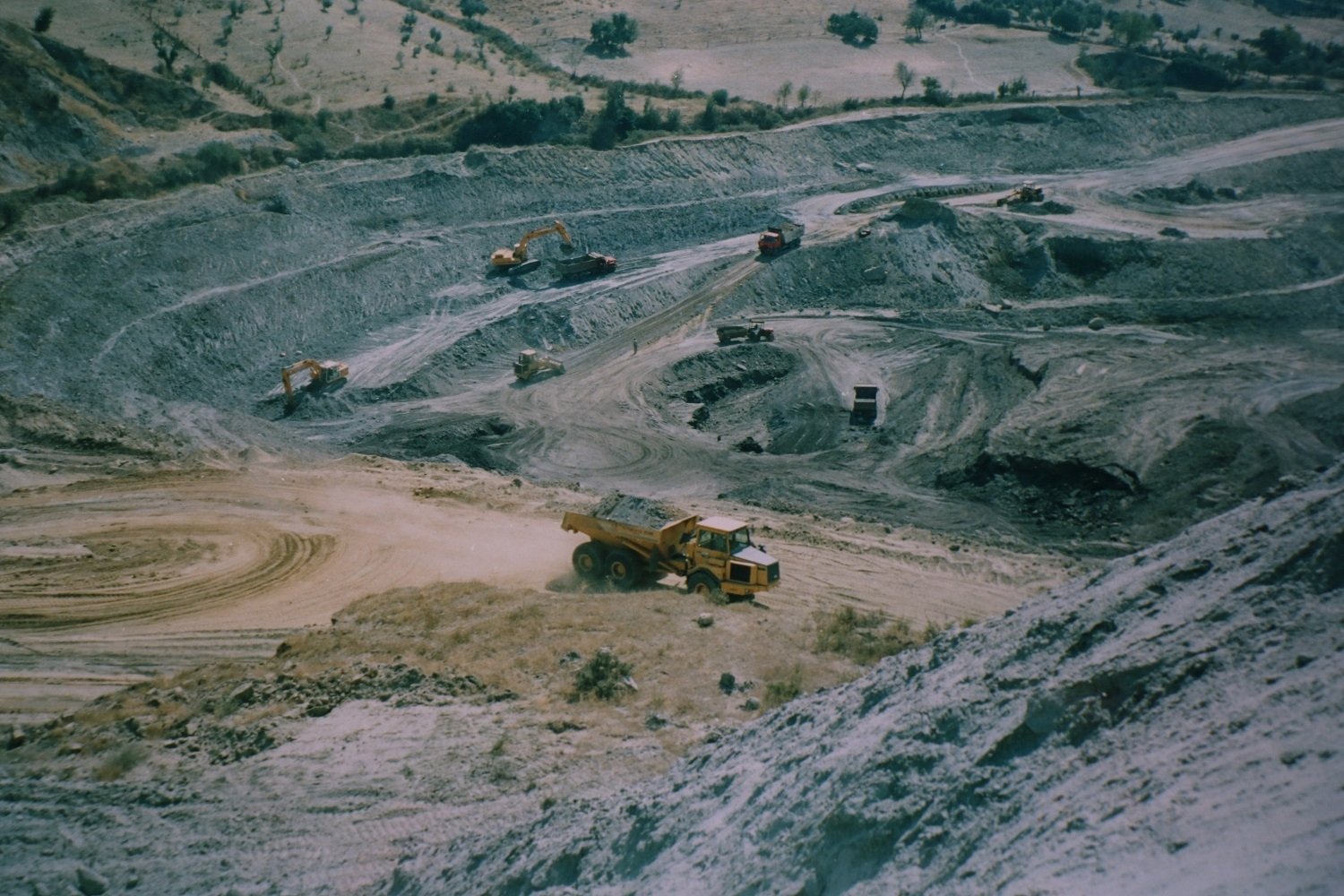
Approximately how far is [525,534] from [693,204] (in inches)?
1186

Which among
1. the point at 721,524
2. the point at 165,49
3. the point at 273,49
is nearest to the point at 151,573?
the point at 721,524

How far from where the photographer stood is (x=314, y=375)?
34.7 meters

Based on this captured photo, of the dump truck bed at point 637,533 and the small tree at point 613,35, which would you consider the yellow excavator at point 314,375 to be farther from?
the small tree at point 613,35

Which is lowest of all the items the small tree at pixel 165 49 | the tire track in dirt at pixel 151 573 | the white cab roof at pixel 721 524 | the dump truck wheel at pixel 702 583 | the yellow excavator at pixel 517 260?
the tire track in dirt at pixel 151 573

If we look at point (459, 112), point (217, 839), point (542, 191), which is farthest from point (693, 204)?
point (217, 839)

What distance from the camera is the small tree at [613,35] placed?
78.5 metres

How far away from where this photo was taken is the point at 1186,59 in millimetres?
74250

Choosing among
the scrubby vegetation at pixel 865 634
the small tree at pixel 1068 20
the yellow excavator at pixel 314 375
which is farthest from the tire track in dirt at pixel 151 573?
the small tree at pixel 1068 20

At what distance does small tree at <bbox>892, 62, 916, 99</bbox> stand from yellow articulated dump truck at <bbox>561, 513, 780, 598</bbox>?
175 feet

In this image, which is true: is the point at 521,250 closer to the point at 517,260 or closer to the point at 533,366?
the point at 517,260

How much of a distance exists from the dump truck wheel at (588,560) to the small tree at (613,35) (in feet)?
210

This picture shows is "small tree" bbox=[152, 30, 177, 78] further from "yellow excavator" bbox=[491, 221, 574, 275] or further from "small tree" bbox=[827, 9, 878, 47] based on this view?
"small tree" bbox=[827, 9, 878, 47]

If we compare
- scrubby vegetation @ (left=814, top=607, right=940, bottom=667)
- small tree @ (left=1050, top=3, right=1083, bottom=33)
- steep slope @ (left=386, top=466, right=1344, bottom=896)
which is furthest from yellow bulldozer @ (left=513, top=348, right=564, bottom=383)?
small tree @ (left=1050, top=3, right=1083, bottom=33)

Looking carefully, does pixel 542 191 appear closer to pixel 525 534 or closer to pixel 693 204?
pixel 693 204
